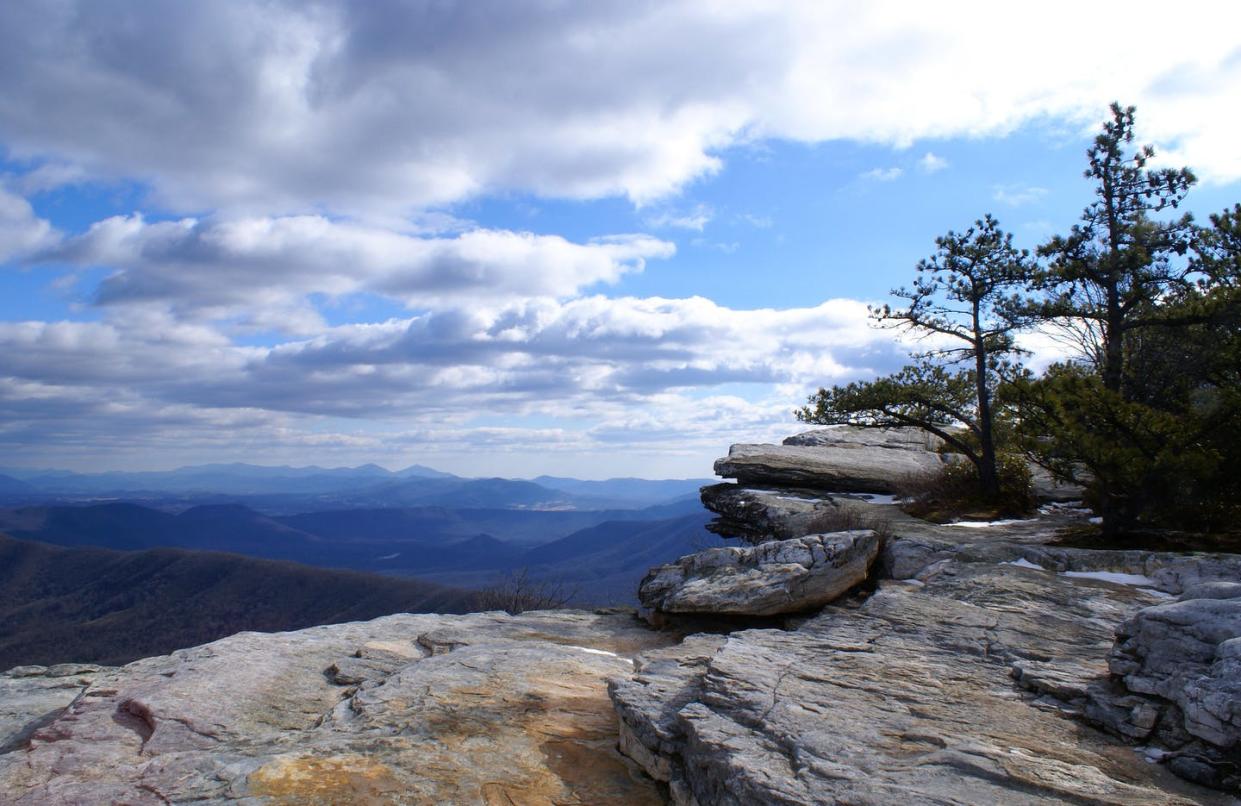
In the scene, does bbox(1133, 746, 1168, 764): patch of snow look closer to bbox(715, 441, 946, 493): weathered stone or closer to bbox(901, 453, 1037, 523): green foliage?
bbox(901, 453, 1037, 523): green foliage

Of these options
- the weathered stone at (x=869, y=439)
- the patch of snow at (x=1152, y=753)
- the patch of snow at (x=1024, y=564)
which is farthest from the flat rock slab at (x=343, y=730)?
the weathered stone at (x=869, y=439)

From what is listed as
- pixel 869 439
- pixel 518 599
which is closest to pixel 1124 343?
pixel 869 439

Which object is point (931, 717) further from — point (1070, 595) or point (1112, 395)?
point (1112, 395)

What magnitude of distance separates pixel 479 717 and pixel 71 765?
14.6 feet

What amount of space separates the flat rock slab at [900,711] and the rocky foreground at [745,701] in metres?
0.03

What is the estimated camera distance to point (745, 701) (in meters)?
7.46

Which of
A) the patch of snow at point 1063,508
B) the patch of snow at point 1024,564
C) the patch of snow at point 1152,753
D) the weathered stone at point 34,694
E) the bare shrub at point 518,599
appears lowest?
the bare shrub at point 518,599

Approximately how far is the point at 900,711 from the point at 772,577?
17.4 ft

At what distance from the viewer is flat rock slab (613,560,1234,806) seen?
19.3 feet

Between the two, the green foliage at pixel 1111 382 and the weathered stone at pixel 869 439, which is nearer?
the green foliage at pixel 1111 382

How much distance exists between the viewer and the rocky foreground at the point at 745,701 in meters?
6.30

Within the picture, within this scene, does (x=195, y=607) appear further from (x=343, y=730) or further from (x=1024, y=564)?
(x=1024, y=564)

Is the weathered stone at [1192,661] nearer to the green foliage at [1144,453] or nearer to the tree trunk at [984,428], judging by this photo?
the green foliage at [1144,453]

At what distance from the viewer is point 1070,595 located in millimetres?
11086
